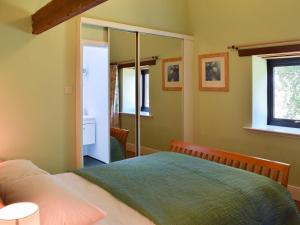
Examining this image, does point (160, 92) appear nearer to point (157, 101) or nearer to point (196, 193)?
point (157, 101)

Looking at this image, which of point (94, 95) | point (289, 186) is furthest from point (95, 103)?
point (289, 186)

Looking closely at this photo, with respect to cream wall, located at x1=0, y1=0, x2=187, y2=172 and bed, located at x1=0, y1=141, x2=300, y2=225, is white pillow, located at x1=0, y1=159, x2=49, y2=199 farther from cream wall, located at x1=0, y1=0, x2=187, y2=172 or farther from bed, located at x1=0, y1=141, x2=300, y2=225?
cream wall, located at x1=0, y1=0, x2=187, y2=172

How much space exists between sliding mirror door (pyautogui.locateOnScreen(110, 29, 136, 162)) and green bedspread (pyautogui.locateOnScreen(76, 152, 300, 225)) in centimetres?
104

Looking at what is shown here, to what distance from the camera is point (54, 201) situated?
150 cm

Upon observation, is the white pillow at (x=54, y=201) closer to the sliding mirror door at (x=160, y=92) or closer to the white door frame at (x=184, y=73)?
the white door frame at (x=184, y=73)

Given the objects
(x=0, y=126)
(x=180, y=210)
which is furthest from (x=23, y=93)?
(x=180, y=210)

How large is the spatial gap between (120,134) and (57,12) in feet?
5.86

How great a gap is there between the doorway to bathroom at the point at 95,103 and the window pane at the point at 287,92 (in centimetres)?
214

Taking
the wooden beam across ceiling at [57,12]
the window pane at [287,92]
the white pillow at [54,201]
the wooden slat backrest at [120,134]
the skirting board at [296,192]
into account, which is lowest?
the skirting board at [296,192]

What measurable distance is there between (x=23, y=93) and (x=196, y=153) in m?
1.75

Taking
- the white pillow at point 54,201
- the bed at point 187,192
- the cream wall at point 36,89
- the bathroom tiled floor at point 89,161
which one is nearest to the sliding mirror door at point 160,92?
the bathroom tiled floor at point 89,161

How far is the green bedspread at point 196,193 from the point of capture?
166 centimetres

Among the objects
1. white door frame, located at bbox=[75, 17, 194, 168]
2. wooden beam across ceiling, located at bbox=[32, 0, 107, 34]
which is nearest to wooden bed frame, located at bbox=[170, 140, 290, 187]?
white door frame, located at bbox=[75, 17, 194, 168]

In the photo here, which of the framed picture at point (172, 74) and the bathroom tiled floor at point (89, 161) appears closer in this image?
the bathroom tiled floor at point (89, 161)
